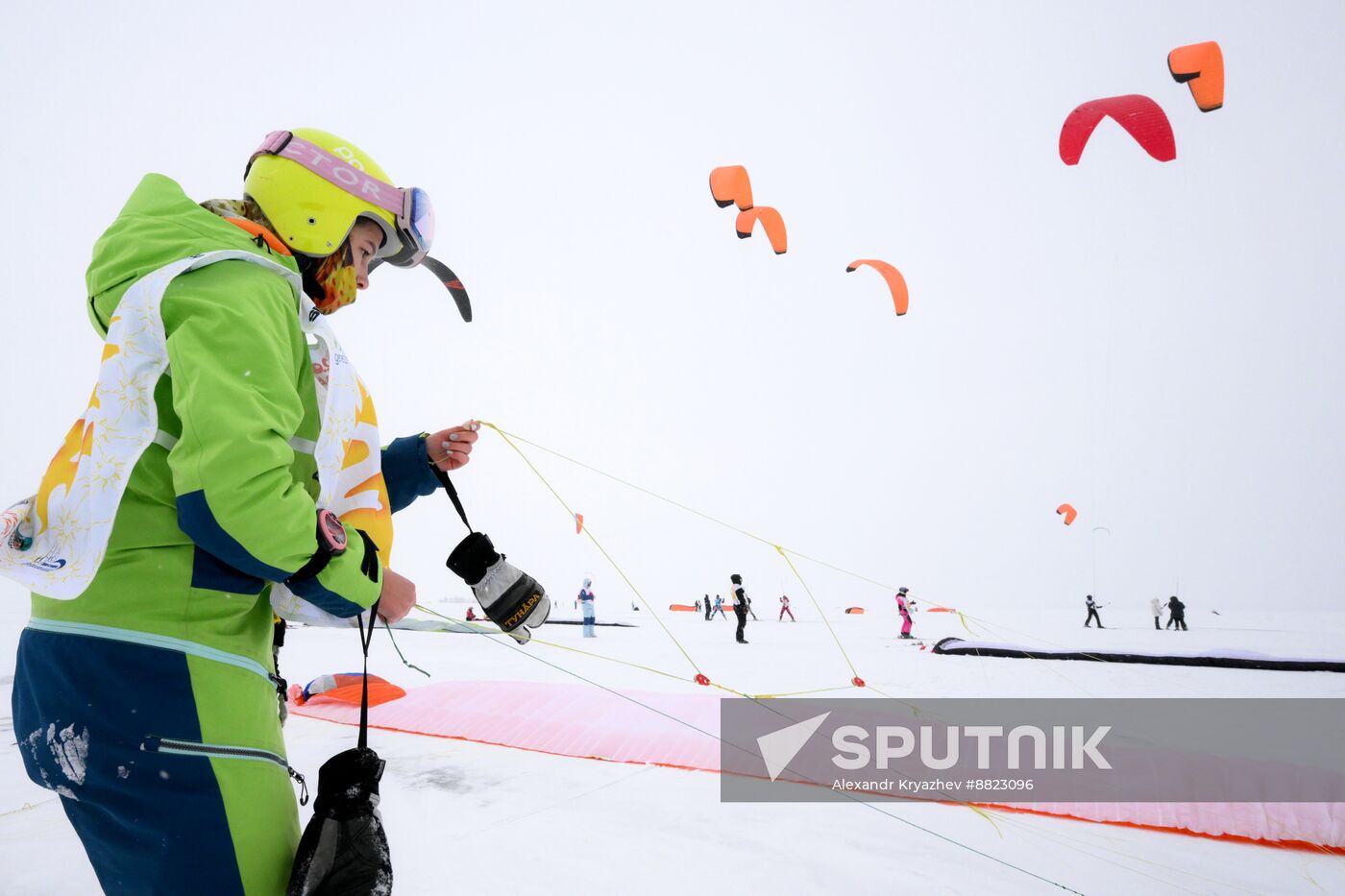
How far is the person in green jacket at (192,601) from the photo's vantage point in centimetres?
82

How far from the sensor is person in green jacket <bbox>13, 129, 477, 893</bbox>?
825 millimetres

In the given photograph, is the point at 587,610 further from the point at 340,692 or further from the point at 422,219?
the point at 422,219

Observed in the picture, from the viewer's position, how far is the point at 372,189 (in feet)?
4.38

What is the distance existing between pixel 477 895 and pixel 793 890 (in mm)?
980

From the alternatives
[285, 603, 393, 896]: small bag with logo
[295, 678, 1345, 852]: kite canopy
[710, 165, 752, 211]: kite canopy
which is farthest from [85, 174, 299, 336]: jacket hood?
[710, 165, 752, 211]: kite canopy

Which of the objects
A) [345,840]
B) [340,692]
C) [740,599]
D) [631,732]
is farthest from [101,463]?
[740,599]

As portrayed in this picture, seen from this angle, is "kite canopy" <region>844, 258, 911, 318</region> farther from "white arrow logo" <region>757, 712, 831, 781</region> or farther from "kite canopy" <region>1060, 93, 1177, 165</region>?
"white arrow logo" <region>757, 712, 831, 781</region>

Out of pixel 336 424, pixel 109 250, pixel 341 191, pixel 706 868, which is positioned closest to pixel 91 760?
pixel 336 424

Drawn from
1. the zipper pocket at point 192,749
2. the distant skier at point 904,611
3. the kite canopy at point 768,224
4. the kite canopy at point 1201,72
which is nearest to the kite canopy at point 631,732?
the zipper pocket at point 192,749

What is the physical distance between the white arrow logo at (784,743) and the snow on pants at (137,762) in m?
2.84

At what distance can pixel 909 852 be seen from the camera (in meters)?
A: 2.43

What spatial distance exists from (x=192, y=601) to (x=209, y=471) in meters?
0.22

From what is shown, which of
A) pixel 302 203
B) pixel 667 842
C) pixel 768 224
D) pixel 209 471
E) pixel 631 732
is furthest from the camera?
pixel 768 224

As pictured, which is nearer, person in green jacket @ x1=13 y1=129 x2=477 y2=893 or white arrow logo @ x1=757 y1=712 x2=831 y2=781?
Answer: person in green jacket @ x1=13 y1=129 x2=477 y2=893
